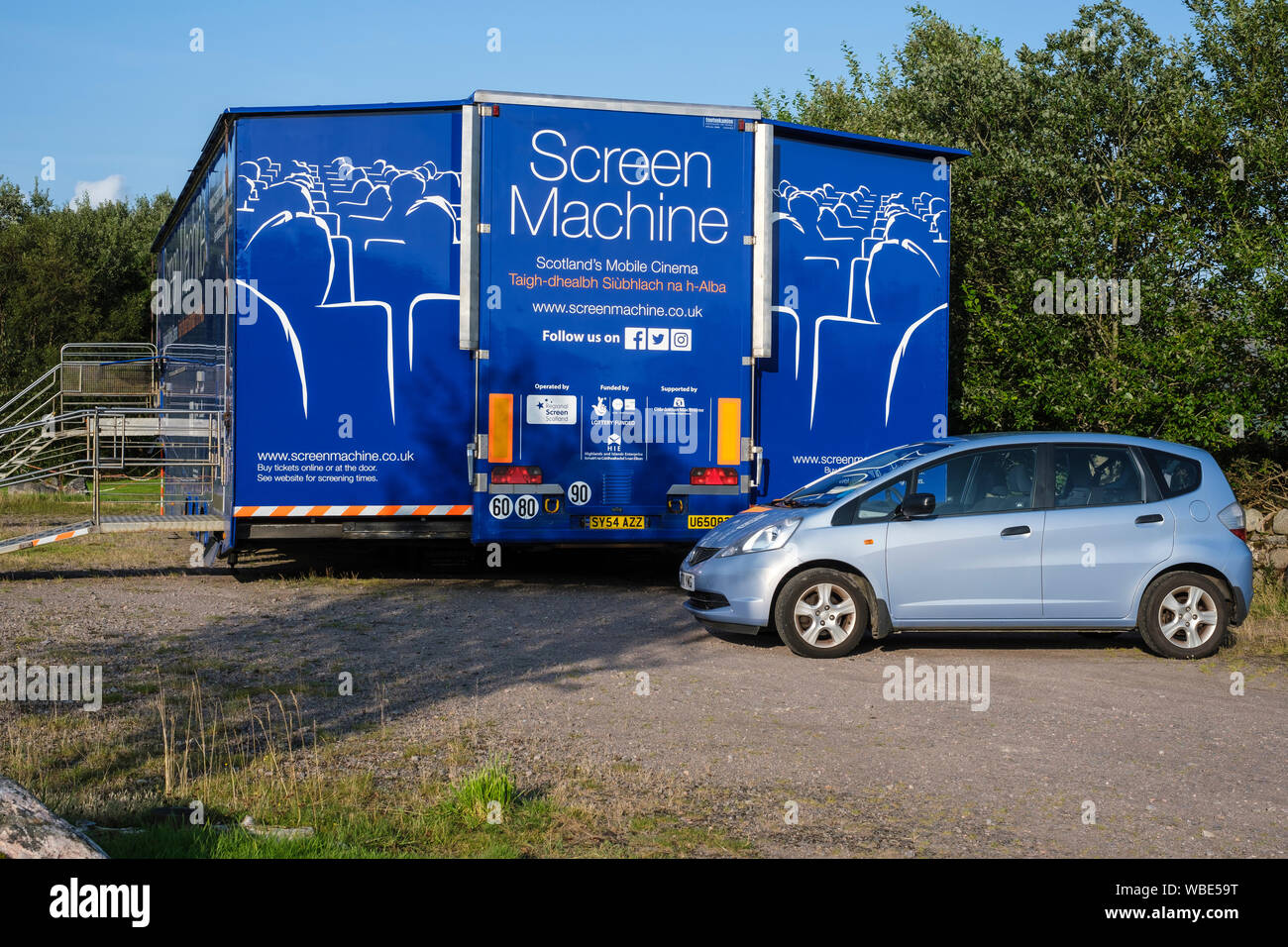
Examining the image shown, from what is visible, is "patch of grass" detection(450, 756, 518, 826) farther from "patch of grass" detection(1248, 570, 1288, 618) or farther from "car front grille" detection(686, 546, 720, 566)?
"patch of grass" detection(1248, 570, 1288, 618)

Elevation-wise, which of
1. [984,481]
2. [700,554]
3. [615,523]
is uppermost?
[984,481]

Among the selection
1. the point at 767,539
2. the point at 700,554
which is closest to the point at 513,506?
the point at 700,554

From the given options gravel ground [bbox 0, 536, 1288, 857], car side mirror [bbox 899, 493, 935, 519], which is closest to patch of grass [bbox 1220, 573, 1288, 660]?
gravel ground [bbox 0, 536, 1288, 857]

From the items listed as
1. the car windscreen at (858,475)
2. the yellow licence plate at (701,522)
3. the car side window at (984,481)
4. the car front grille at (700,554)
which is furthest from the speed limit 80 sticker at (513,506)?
the car side window at (984,481)

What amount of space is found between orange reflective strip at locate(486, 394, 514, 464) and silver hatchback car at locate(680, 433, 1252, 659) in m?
2.68

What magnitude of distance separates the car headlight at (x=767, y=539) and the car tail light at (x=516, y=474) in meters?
2.72

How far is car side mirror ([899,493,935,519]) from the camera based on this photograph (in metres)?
8.82

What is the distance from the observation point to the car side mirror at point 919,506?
28.9ft

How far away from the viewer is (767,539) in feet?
29.5

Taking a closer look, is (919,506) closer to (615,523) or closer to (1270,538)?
(615,523)

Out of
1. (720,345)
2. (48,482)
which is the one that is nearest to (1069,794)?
(720,345)

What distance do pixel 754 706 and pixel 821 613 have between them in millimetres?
1795

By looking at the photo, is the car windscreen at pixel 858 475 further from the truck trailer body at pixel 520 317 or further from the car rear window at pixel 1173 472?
the truck trailer body at pixel 520 317

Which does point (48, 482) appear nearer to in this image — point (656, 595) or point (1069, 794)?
point (656, 595)
